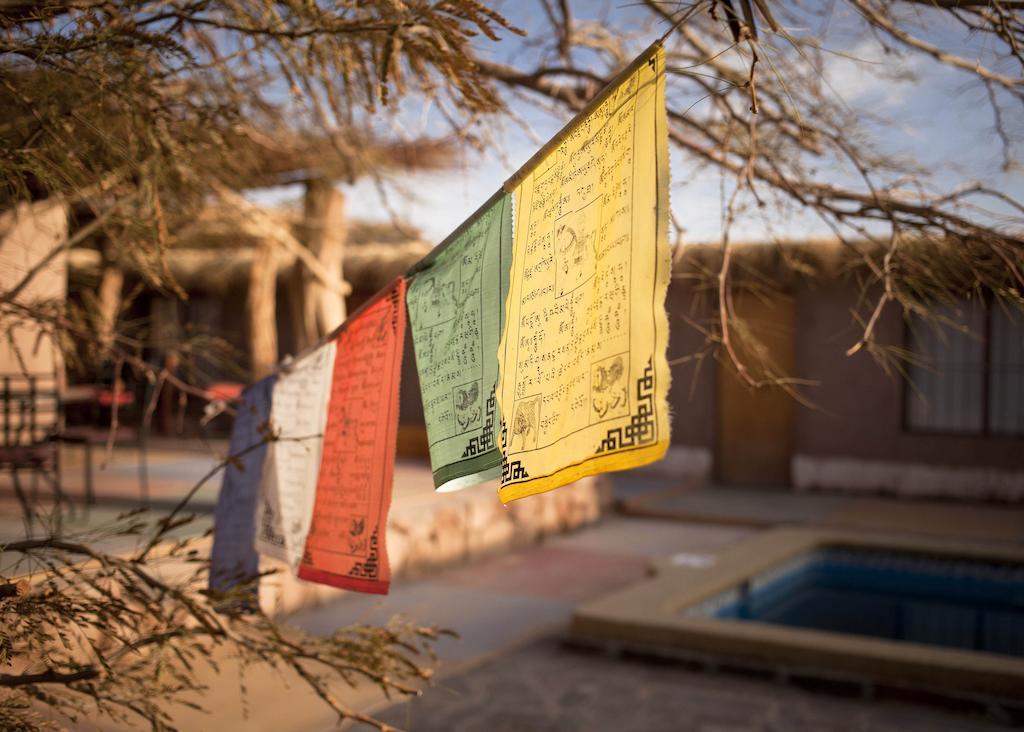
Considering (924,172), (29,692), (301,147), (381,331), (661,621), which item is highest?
(301,147)

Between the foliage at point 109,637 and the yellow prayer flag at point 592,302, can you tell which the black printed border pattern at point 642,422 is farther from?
the foliage at point 109,637

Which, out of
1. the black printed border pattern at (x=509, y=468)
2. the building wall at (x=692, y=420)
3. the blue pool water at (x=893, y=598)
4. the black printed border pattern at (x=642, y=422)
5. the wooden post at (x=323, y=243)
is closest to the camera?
the black printed border pattern at (x=642, y=422)

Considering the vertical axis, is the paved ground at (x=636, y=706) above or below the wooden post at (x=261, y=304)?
below

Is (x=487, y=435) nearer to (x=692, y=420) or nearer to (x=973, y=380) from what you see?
(x=973, y=380)

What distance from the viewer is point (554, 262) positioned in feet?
6.32

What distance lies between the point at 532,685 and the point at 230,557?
6.77 ft

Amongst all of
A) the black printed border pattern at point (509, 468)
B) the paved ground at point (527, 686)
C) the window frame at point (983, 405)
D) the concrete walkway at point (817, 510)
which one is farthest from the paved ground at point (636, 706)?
the window frame at point (983, 405)

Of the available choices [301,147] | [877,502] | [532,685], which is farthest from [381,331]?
[877,502]

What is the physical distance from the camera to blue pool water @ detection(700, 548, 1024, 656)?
6.80m

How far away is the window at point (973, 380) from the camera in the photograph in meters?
10.3

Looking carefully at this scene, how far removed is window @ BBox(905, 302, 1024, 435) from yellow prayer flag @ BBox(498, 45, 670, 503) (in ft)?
30.0

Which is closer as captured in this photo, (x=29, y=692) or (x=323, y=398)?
(x=29, y=692)

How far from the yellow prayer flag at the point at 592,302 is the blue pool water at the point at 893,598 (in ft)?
15.8

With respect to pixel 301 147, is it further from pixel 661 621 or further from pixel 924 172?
pixel 924 172
